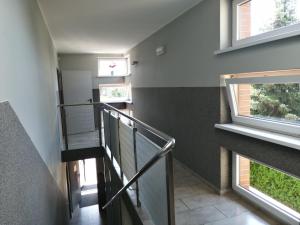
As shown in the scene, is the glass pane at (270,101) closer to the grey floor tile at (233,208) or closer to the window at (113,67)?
the grey floor tile at (233,208)

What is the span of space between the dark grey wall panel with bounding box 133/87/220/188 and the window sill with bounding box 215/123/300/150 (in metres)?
0.26

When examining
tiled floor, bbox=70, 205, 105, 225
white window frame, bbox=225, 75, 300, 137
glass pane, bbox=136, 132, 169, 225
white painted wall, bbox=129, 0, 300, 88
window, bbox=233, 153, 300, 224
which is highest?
white painted wall, bbox=129, 0, 300, 88

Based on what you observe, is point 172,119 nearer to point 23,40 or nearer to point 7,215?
point 23,40

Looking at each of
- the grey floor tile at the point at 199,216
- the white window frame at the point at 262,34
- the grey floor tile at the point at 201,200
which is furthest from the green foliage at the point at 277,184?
A: the white window frame at the point at 262,34

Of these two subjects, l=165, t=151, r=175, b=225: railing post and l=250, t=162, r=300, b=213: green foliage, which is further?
l=250, t=162, r=300, b=213: green foliage

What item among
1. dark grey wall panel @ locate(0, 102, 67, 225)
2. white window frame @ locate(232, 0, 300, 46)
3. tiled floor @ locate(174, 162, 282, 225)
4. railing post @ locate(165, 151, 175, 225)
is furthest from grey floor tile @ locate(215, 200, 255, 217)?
dark grey wall panel @ locate(0, 102, 67, 225)

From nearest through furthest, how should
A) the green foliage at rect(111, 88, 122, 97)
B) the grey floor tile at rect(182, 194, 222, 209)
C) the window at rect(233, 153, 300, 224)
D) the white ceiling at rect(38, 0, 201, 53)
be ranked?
1. the window at rect(233, 153, 300, 224)
2. the grey floor tile at rect(182, 194, 222, 209)
3. the white ceiling at rect(38, 0, 201, 53)
4. the green foliage at rect(111, 88, 122, 97)

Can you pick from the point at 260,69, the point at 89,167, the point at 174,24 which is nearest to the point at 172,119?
the point at 174,24

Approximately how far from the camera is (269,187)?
7.98 ft

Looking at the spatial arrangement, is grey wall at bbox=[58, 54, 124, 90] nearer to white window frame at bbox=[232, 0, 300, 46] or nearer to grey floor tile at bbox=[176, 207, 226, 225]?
white window frame at bbox=[232, 0, 300, 46]

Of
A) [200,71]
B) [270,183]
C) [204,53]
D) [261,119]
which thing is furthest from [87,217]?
[261,119]

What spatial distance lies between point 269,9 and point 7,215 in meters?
2.71

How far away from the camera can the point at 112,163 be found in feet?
12.3

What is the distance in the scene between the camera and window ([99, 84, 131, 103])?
7.72 meters
